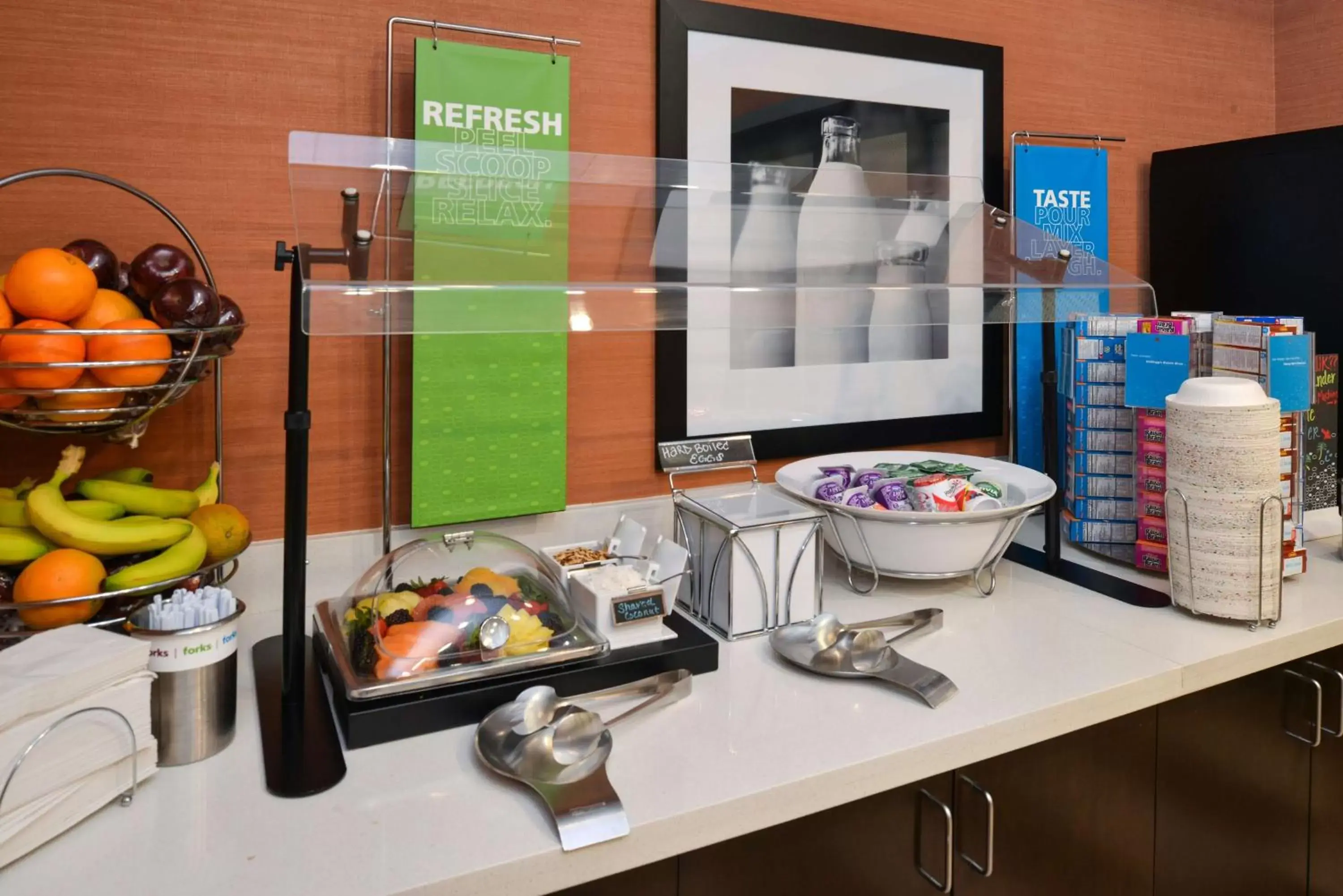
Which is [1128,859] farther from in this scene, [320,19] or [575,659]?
[320,19]

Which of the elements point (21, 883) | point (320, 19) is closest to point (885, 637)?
point (21, 883)

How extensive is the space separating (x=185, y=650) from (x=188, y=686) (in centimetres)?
3

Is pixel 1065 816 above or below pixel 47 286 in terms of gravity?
below

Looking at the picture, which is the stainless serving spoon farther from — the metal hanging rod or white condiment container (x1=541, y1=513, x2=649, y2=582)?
the metal hanging rod

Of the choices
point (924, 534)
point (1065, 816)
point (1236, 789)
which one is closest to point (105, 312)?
point (924, 534)

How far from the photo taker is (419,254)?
33.5 inches

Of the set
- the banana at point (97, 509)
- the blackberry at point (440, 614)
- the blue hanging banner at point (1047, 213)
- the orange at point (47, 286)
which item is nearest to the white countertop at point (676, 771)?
the blackberry at point (440, 614)

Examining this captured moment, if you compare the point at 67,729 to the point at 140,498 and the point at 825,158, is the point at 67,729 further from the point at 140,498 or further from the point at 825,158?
the point at 825,158

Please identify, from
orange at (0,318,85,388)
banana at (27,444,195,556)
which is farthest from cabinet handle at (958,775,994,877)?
orange at (0,318,85,388)

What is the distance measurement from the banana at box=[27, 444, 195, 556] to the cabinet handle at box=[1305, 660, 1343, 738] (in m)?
1.43

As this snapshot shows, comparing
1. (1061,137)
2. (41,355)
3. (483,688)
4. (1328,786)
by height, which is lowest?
(1328,786)

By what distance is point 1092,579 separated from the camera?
140 cm

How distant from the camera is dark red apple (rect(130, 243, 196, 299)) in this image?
3.33 feet

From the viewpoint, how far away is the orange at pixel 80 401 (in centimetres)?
93
